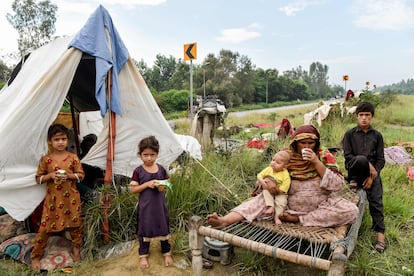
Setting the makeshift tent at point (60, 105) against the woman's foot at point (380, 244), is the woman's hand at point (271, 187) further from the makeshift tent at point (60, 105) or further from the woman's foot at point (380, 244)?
the makeshift tent at point (60, 105)

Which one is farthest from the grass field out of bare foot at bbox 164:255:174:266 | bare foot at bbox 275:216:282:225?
bare foot at bbox 275:216:282:225

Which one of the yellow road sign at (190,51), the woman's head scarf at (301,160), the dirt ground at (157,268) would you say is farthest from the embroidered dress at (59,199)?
the yellow road sign at (190,51)

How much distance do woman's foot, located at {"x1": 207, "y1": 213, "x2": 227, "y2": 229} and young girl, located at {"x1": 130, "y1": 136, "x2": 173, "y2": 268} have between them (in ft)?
1.34

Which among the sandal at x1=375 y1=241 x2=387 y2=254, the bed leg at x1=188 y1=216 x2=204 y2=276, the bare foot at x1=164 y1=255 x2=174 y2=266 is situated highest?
the bed leg at x1=188 y1=216 x2=204 y2=276

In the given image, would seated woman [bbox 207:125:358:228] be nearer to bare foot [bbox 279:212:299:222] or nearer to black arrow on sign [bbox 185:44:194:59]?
bare foot [bbox 279:212:299:222]

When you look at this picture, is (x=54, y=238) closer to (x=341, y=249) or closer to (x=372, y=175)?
(x=341, y=249)

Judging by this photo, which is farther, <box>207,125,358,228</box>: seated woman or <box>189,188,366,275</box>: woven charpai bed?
<box>207,125,358,228</box>: seated woman

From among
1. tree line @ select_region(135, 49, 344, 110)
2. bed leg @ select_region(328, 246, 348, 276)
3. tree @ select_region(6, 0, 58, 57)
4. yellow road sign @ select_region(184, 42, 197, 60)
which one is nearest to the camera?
bed leg @ select_region(328, 246, 348, 276)

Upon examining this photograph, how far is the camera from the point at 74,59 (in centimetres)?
289

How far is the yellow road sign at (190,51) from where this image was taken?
22.2ft

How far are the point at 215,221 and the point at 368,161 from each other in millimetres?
1499

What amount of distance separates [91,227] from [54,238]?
42cm

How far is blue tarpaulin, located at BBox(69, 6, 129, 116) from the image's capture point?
9.41 ft

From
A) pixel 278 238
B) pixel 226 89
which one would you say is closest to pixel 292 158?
pixel 278 238
